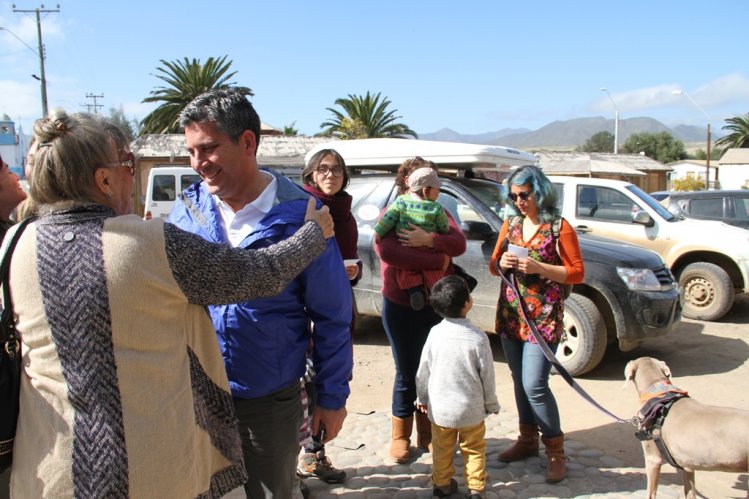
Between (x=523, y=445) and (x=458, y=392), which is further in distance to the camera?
(x=523, y=445)

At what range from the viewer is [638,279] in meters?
5.71

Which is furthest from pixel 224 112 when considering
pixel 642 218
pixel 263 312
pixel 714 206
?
pixel 714 206

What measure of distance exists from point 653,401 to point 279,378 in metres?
2.13

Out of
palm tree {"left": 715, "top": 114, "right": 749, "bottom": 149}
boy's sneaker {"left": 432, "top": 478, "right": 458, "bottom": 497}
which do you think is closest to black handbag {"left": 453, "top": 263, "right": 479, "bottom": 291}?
boy's sneaker {"left": 432, "top": 478, "right": 458, "bottom": 497}

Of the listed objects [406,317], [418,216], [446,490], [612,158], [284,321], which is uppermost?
[612,158]

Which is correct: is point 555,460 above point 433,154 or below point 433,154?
below

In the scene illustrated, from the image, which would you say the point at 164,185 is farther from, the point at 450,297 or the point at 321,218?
the point at 321,218

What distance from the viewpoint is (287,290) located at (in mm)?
2303

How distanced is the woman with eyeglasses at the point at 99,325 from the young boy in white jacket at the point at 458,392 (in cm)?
193

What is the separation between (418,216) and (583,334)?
250cm

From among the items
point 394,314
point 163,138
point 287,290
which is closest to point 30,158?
point 287,290

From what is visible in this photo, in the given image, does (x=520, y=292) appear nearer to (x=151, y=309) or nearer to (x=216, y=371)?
(x=216, y=371)

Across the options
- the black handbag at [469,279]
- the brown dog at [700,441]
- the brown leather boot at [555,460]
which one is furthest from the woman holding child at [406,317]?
the brown dog at [700,441]

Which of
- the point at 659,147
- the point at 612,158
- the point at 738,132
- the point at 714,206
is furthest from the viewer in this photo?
the point at 659,147
